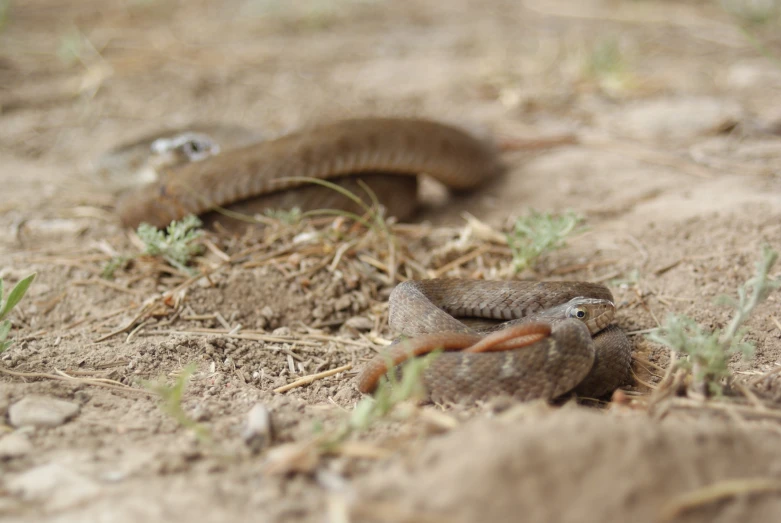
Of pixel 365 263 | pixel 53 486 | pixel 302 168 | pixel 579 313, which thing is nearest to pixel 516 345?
pixel 579 313

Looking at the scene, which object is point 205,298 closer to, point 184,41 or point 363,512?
point 363,512

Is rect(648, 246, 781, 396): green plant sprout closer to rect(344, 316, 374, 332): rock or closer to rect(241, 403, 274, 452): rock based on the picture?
rect(241, 403, 274, 452): rock

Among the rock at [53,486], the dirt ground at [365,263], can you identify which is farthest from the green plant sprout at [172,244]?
the rock at [53,486]

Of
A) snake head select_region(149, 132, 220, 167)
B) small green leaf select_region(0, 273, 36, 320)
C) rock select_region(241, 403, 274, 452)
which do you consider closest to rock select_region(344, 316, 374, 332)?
rock select_region(241, 403, 274, 452)

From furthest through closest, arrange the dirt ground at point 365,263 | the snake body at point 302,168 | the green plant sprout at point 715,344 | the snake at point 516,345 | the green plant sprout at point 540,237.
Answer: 1. the snake body at point 302,168
2. the green plant sprout at point 540,237
3. the snake at point 516,345
4. the green plant sprout at point 715,344
5. the dirt ground at point 365,263

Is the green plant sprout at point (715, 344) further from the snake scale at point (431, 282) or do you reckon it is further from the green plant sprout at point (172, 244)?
the green plant sprout at point (172, 244)

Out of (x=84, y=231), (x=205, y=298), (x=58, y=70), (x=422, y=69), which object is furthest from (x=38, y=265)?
(x=422, y=69)

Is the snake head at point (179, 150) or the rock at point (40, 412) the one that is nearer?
the rock at point (40, 412)

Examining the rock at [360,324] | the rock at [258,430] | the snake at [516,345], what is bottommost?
the rock at [360,324]

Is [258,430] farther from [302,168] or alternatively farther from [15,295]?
[302,168]
